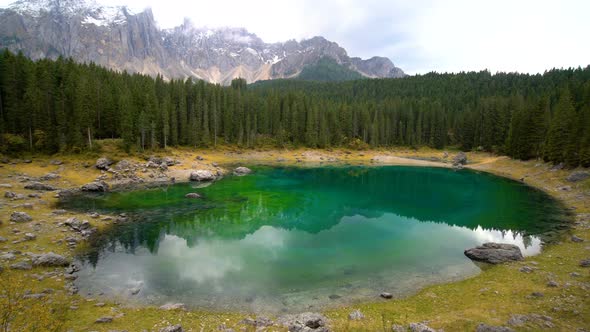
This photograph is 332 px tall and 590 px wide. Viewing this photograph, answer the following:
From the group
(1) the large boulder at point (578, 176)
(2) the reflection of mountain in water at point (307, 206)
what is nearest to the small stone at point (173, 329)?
(2) the reflection of mountain in water at point (307, 206)

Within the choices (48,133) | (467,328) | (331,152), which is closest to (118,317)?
(467,328)

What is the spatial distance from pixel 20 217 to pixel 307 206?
114 feet

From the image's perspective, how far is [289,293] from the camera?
21.3m

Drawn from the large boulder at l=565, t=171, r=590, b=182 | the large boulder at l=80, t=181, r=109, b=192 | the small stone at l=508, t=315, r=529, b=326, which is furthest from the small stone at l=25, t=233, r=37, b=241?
the large boulder at l=565, t=171, r=590, b=182

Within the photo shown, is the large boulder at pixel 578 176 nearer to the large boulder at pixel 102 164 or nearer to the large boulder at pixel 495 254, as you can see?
the large boulder at pixel 495 254

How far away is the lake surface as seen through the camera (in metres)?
21.6

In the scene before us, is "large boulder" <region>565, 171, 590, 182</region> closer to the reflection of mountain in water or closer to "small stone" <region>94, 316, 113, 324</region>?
the reflection of mountain in water

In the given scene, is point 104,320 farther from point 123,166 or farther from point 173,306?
point 123,166

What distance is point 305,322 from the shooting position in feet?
54.5

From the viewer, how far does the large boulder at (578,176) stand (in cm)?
5319

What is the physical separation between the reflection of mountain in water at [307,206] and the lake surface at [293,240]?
176mm

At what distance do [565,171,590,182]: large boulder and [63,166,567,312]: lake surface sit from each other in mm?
7111

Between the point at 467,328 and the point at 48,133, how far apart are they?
261 feet

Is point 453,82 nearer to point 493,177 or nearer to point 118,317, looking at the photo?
point 493,177
